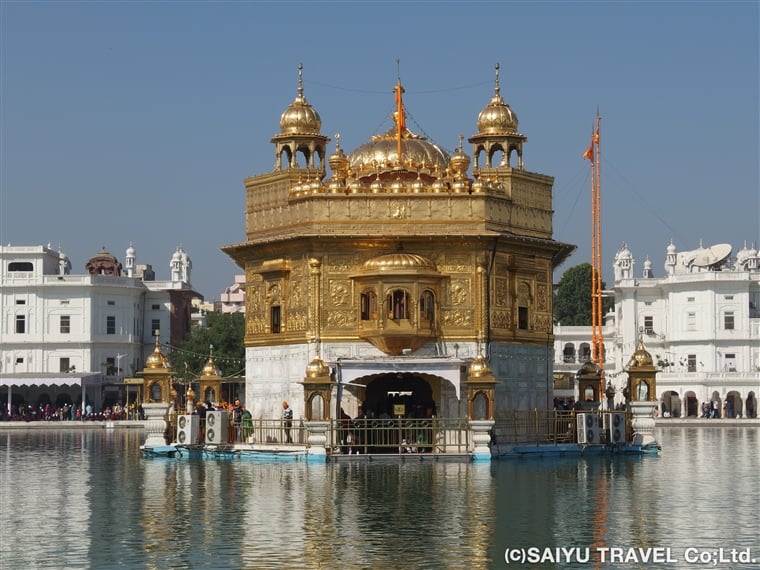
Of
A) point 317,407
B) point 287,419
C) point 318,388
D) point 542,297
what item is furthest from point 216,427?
point 542,297

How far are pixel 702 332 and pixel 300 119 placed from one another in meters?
57.2

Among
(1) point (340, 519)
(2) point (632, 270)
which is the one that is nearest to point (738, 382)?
(2) point (632, 270)

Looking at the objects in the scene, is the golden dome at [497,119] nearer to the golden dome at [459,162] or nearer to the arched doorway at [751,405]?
the golden dome at [459,162]

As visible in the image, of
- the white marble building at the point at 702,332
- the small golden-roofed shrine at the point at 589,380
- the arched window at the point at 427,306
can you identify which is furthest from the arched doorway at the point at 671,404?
the arched window at the point at 427,306

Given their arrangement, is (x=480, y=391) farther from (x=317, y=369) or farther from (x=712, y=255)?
(x=712, y=255)

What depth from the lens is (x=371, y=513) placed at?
25.1 meters

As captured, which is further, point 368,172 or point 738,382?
point 738,382

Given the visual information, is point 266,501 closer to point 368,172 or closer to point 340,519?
point 340,519

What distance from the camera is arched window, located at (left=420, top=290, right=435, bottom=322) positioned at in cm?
4006

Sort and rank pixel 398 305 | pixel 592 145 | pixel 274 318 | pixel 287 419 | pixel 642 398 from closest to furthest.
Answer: pixel 287 419 < pixel 398 305 < pixel 274 318 < pixel 642 398 < pixel 592 145

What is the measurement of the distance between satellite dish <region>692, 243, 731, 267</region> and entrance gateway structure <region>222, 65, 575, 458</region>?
189 feet

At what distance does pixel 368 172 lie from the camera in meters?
43.9

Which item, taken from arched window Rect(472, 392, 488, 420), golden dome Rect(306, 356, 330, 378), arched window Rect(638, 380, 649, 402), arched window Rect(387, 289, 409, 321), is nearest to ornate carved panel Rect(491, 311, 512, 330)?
arched window Rect(387, 289, 409, 321)

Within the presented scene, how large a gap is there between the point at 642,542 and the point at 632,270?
91389 mm
